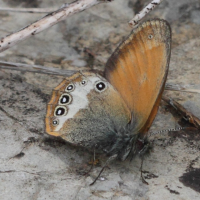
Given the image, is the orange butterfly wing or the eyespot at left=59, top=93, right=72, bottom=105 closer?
the orange butterfly wing

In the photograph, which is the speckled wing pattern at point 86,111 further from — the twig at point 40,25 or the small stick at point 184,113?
the small stick at point 184,113

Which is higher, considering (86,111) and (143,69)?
(143,69)

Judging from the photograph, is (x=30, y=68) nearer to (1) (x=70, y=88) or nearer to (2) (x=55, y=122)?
(1) (x=70, y=88)

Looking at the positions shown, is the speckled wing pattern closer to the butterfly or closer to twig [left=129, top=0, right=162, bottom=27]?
the butterfly

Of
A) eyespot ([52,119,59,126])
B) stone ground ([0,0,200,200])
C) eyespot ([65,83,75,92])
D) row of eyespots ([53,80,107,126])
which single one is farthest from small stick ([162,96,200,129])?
eyespot ([52,119,59,126])

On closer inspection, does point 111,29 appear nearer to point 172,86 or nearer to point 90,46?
point 90,46

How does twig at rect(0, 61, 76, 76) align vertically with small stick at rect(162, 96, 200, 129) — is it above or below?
above

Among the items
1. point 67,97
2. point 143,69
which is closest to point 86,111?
point 67,97
